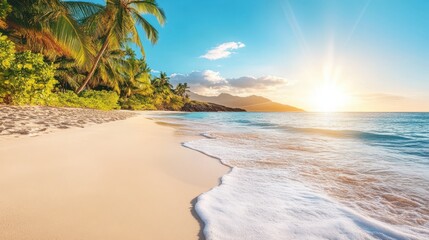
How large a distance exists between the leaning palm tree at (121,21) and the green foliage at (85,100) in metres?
2.32

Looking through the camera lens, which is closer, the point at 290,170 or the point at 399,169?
the point at 290,170

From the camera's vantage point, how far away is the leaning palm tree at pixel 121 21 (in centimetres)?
1402

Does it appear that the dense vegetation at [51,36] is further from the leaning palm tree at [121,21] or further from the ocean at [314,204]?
→ the ocean at [314,204]

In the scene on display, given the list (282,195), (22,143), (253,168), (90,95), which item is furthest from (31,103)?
(90,95)

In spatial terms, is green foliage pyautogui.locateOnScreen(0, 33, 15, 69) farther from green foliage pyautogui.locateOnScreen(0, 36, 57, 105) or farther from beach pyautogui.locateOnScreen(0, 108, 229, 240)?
beach pyautogui.locateOnScreen(0, 108, 229, 240)

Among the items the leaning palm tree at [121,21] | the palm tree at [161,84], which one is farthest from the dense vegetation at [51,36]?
the palm tree at [161,84]

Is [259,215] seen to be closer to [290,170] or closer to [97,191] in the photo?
[97,191]

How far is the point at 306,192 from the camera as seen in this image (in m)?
2.57

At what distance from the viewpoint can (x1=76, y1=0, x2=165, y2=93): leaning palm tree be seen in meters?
14.0

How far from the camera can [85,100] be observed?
18516mm

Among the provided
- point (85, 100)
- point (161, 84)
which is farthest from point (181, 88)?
point (85, 100)

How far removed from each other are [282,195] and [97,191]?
1824 millimetres

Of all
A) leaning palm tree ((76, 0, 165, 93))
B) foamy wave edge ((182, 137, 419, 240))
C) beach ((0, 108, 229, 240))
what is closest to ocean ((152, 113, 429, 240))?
foamy wave edge ((182, 137, 419, 240))

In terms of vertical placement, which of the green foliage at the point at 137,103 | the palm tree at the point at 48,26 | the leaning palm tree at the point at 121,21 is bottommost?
the green foliage at the point at 137,103
